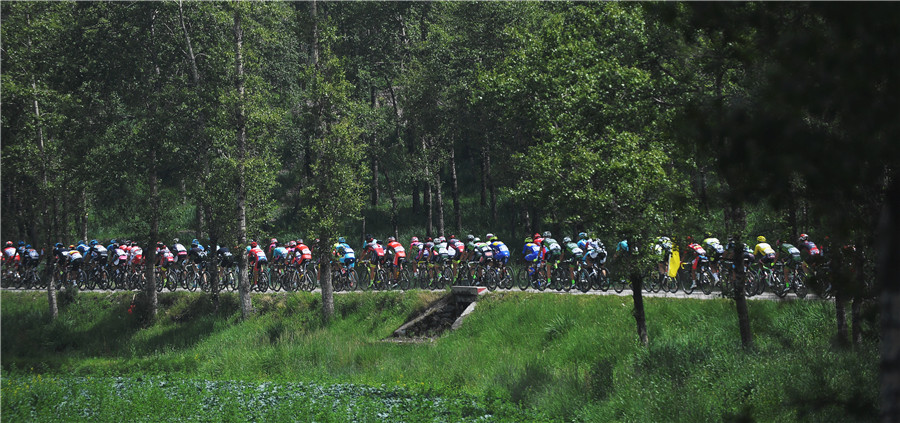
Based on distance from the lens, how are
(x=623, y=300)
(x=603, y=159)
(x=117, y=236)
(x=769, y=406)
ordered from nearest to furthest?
1. (x=769, y=406)
2. (x=603, y=159)
3. (x=623, y=300)
4. (x=117, y=236)

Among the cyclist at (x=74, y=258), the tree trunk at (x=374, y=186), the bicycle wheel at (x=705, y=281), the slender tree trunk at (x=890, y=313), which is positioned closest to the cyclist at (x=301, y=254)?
the cyclist at (x=74, y=258)

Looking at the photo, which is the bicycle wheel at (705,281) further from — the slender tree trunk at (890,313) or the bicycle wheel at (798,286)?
the slender tree trunk at (890,313)

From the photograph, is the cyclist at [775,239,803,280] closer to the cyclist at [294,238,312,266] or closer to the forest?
the forest

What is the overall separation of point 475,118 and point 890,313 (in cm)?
3056

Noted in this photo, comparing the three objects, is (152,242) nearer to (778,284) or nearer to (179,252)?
(179,252)

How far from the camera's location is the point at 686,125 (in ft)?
16.5

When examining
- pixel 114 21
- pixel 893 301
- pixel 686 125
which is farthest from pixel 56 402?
pixel 114 21

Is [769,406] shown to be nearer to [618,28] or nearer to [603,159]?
[603,159]

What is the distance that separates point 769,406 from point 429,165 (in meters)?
25.1

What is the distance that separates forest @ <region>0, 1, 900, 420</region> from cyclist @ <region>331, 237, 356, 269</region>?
0.43 metres

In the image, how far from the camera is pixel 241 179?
25.3 metres

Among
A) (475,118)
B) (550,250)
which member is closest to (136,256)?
(475,118)

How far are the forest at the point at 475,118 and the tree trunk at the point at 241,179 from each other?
0.30 ft

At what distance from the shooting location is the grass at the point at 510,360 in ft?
36.9
